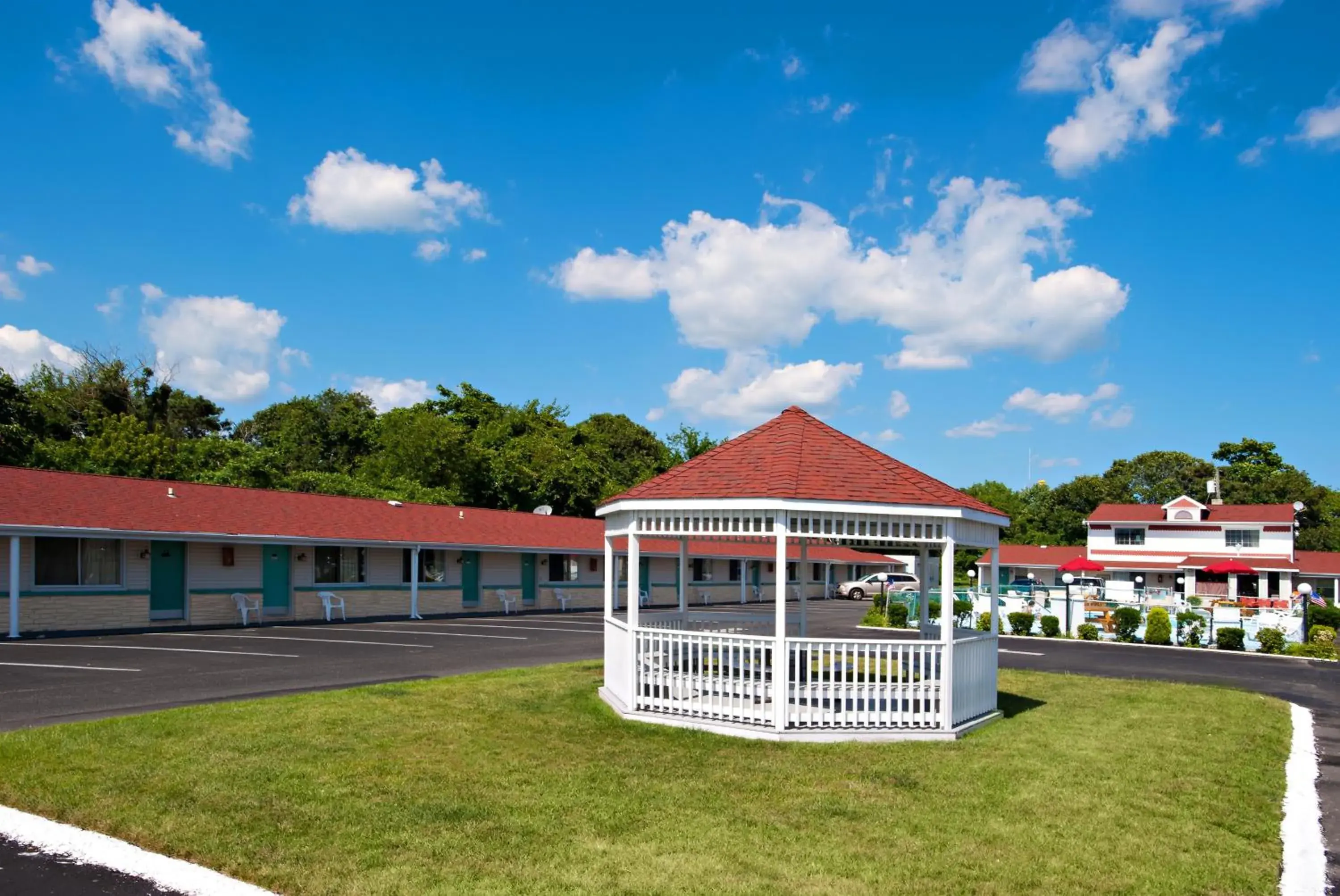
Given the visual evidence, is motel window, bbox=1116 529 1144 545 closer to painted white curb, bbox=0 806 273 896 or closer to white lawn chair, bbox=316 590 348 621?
white lawn chair, bbox=316 590 348 621

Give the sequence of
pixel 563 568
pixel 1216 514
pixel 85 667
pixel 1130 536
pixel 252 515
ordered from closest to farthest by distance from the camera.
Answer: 1. pixel 85 667
2. pixel 252 515
3. pixel 563 568
4. pixel 1216 514
5. pixel 1130 536

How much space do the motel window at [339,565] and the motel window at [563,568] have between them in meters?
8.35

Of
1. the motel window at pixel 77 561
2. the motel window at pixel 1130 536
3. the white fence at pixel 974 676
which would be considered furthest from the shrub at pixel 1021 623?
the motel window at pixel 1130 536

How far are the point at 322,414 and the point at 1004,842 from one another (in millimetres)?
73608

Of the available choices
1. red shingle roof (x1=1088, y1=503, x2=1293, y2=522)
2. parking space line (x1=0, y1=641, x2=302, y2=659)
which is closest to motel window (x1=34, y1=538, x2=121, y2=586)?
parking space line (x1=0, y1=641, x2=302, y2=659)

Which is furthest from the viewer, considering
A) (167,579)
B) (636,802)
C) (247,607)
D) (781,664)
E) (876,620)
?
(876,620)

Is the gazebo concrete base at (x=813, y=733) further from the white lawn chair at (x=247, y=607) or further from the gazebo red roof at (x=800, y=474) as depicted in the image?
the white lawn chair at (x=247, y=607)

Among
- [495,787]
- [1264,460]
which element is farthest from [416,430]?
[1264,460]

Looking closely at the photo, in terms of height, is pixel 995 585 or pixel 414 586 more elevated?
pixel 995 585

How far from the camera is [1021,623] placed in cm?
2952

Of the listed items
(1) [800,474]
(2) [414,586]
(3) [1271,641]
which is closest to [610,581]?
(1) [800,474]

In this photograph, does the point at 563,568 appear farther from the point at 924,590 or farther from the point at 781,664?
the point at 781,664

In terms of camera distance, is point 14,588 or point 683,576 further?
point 14,588

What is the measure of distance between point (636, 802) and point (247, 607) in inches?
848
